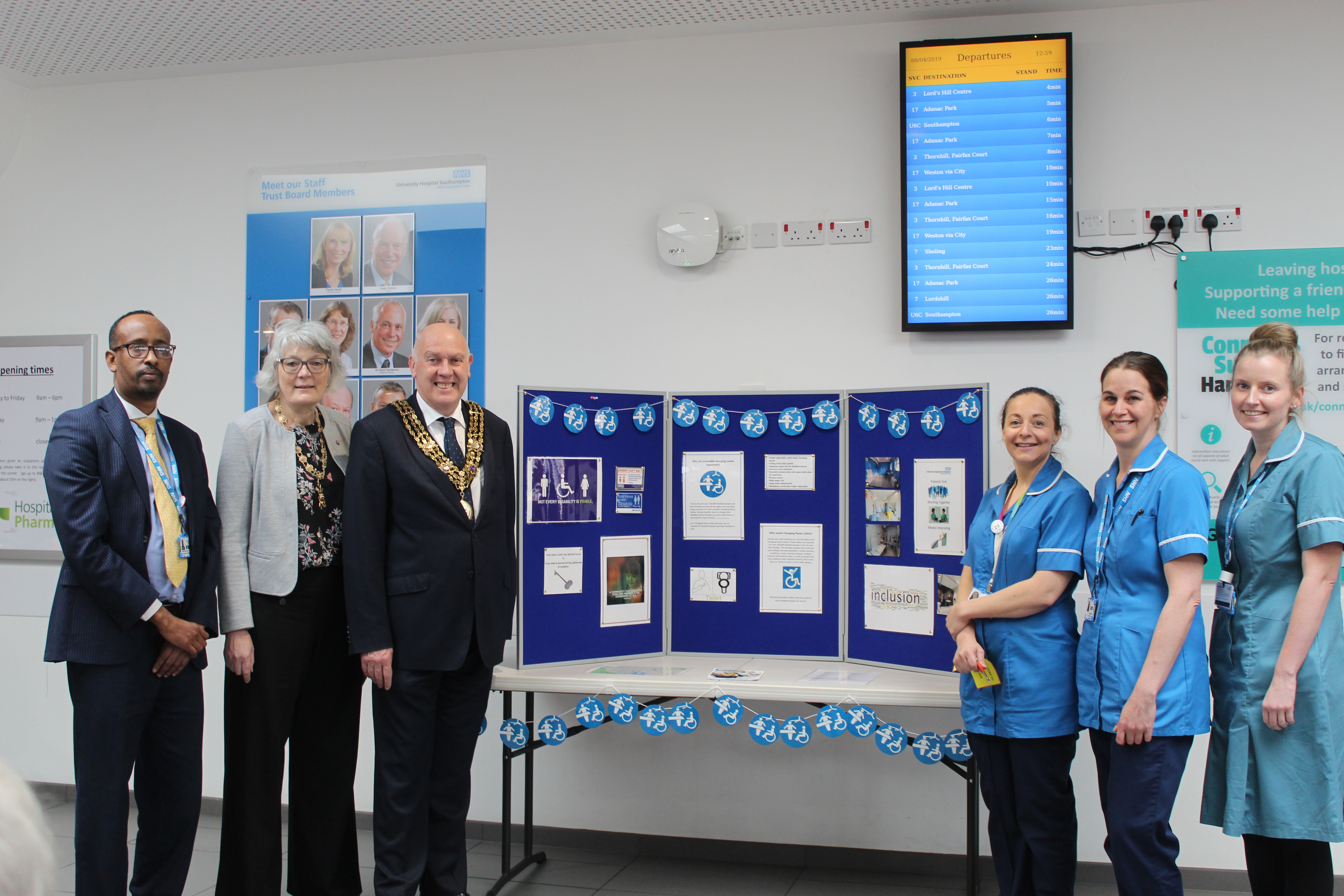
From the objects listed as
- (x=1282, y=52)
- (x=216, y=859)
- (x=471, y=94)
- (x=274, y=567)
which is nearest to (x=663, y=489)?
(x=274, y=567)

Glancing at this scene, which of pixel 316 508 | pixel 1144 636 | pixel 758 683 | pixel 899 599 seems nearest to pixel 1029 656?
pixel 1144 636

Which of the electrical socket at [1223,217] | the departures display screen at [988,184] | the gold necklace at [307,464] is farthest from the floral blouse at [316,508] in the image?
the electrical socket at [1223,217]

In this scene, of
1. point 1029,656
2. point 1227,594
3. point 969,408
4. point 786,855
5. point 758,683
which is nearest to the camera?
point 1227,594

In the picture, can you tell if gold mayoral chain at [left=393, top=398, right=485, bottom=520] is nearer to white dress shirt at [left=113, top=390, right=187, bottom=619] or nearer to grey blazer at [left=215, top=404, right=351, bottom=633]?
grey blazer at [left=215, top=404, right=351, bottom=633]

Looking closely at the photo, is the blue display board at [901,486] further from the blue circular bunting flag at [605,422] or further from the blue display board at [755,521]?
the blue circular bunting flag at [605,422]

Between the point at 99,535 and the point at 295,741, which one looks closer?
the point at 99,535

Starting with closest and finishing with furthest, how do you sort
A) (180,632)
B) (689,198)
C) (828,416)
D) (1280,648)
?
(1280,648) → (180,632) → (828,416) → (689,198)

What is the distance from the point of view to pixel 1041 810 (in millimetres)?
2148

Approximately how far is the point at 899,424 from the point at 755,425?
1.49 feet

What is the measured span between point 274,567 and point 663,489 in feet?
3.92

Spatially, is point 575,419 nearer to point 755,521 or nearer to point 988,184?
point 755,521

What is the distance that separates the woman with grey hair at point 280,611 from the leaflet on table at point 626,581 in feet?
2.55

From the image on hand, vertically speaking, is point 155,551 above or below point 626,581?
above

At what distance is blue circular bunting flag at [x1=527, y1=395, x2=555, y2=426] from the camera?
2.82 m
